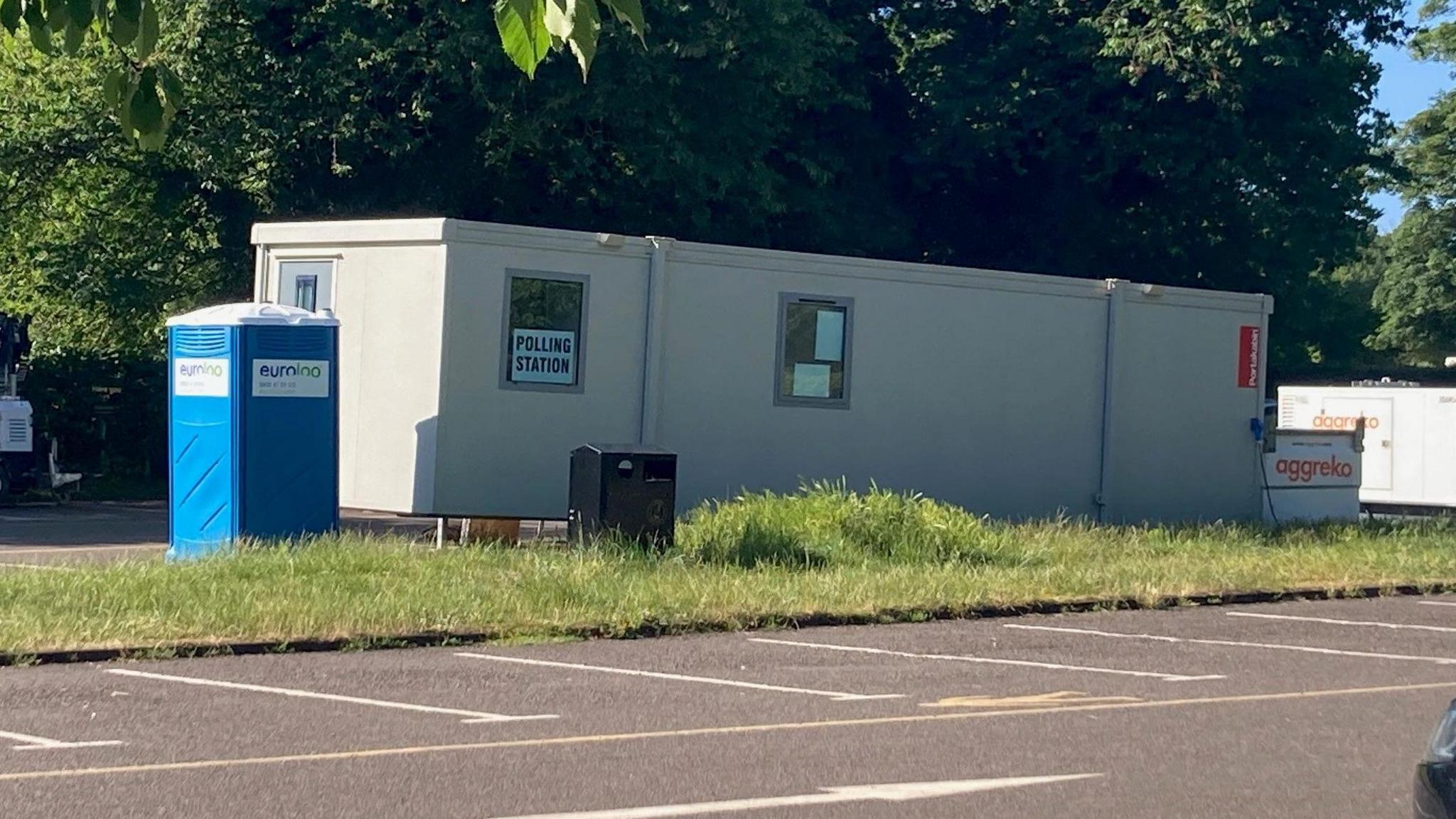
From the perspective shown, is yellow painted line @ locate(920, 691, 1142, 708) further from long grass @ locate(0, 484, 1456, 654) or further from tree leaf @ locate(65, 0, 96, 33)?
tree leaf @ locate(65, 0, 96, 33)

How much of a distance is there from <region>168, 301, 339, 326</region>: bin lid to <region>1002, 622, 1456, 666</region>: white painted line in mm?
6458

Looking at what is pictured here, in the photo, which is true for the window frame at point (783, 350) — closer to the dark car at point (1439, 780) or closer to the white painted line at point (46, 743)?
the white painted line at point (46, 743)

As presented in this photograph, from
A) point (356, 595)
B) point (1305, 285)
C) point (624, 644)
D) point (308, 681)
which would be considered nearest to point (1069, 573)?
point (624, 644)

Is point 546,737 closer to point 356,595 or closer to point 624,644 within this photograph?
point 624,644

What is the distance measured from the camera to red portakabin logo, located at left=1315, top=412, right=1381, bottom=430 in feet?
97.3

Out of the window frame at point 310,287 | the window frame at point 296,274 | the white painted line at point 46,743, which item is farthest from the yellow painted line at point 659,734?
the window frame at point 310,287

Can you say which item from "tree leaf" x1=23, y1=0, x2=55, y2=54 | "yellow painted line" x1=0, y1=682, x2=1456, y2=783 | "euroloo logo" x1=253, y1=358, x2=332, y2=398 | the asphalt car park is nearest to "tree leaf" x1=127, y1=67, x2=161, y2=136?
"tree leaf" x1=23, y1=0, x2=55, y2=54

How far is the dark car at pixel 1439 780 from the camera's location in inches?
217

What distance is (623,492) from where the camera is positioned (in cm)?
1569

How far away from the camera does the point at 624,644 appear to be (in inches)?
476

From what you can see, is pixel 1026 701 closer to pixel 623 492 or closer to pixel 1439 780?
pixel 1439 780

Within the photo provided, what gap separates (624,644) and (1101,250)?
28166mm

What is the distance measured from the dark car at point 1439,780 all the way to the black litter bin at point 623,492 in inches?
403

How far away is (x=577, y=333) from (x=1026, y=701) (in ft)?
29.2
